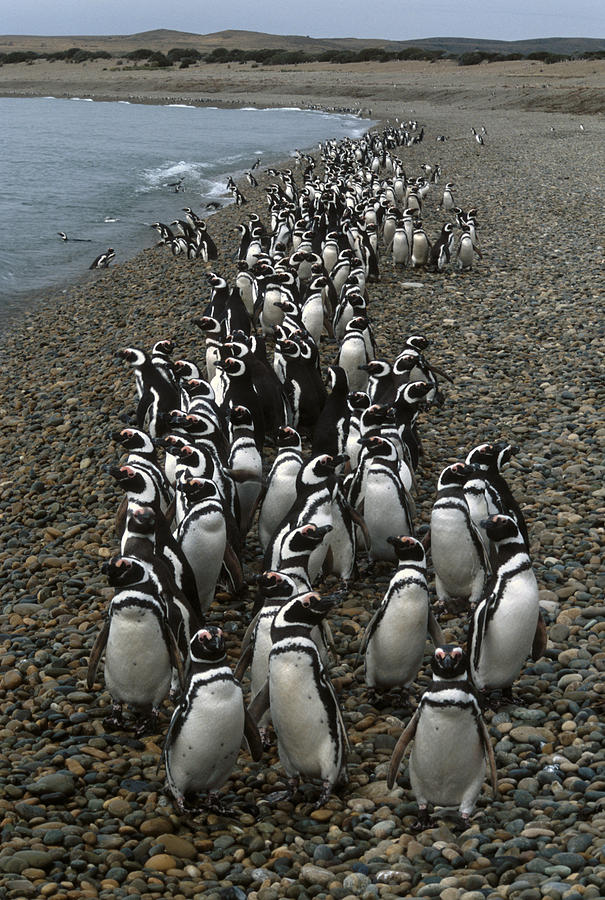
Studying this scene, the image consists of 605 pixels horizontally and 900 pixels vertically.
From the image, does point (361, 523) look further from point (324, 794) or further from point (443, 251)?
point (443, 251)

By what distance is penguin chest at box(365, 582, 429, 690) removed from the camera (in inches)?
167

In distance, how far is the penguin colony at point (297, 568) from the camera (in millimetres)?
3631

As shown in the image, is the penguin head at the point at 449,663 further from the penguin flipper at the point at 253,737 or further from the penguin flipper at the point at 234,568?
the penguin flipper at the point at 234,568

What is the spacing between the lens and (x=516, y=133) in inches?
1389

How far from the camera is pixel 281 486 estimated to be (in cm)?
558

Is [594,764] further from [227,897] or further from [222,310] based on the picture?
[222,310]

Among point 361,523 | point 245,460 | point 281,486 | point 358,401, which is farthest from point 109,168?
point 361,523

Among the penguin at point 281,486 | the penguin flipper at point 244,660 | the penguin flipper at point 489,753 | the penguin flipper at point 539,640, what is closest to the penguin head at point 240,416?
the penguin at point 281,486

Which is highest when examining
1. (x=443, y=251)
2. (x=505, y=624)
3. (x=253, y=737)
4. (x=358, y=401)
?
(x=443, y=251)

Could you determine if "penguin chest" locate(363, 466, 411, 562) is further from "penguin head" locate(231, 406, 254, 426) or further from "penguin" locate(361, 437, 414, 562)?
"penguin head" locate(231, 406, 254, 426)

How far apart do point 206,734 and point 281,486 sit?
2.19 meters

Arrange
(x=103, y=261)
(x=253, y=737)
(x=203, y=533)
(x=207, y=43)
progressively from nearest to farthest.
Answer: (x=253, y=737), (x=203, y=533), (x=103, y=261), (x=207, y=43)

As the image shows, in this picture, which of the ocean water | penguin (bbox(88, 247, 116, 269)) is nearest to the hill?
the ocean water

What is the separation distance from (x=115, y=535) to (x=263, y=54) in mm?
88520
